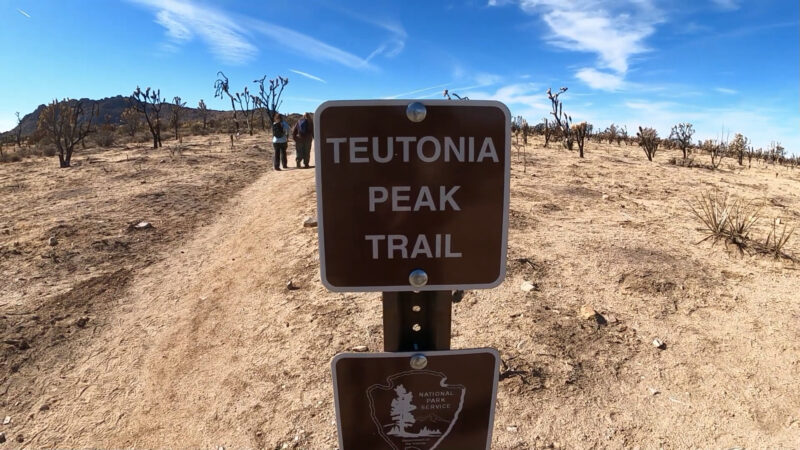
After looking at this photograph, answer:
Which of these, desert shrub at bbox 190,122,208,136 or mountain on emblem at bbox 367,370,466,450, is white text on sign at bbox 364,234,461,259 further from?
desert shrub at bbox 190,122,208,136

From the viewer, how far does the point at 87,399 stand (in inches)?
111

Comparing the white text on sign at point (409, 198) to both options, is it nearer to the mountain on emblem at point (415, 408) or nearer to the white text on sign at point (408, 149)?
the white text on sign at point (408, 149)

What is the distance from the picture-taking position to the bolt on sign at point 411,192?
1.06 m

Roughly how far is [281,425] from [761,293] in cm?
378

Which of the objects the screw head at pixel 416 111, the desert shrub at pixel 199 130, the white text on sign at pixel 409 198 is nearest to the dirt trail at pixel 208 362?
the white text on sign at pixel 409 198

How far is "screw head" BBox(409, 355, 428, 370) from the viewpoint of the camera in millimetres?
1171

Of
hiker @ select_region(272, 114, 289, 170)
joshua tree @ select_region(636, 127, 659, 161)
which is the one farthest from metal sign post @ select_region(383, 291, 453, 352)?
joshua tree @ select_region(636, 127, 659, 161)

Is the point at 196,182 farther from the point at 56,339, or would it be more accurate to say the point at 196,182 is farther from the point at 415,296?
the point at 415,296

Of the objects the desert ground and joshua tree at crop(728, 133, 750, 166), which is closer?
the desert ground

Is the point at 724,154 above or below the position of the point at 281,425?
above

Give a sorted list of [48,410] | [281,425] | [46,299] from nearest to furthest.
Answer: [281,425]
[48,410]
[46,299]

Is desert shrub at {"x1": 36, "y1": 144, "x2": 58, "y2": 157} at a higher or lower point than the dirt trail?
higher

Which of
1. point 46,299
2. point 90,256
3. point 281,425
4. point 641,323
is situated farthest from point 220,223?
point 641,323

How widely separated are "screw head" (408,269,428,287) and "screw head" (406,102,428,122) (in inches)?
14.8
